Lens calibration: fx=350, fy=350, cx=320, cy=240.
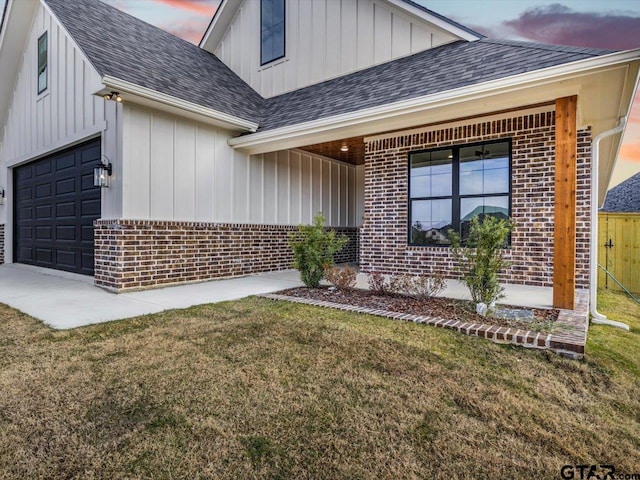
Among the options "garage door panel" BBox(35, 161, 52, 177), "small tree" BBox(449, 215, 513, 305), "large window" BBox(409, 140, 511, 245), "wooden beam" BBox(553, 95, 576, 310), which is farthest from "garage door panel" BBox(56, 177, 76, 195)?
"wooden beam" BBox(553, 95, 576, 310)

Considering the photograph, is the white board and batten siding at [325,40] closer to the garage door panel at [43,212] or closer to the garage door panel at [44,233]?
the garage door panel at [43,212]

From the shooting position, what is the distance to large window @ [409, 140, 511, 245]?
247 inches

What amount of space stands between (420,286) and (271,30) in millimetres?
8224

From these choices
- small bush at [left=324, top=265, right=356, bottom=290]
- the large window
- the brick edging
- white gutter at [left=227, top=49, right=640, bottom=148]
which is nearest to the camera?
the brick edging

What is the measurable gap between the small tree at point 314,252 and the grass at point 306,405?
2320 millimetres

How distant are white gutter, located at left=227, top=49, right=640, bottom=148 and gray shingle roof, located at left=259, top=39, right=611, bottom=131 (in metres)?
0.18

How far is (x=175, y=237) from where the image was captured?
245 inches

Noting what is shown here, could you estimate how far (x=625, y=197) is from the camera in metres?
16.3

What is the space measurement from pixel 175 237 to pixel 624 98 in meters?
7.02

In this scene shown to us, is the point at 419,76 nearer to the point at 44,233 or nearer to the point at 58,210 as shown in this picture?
the point at 58,210

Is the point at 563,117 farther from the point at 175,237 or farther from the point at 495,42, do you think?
the point at 175,237

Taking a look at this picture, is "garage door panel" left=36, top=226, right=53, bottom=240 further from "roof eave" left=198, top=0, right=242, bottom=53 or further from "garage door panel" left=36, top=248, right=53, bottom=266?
"roof eave" left=198, top=0, right=242, bottom=53

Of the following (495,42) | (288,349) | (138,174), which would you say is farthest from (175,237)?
(495,42)

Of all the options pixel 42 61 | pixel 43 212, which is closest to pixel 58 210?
pixel 43 212
